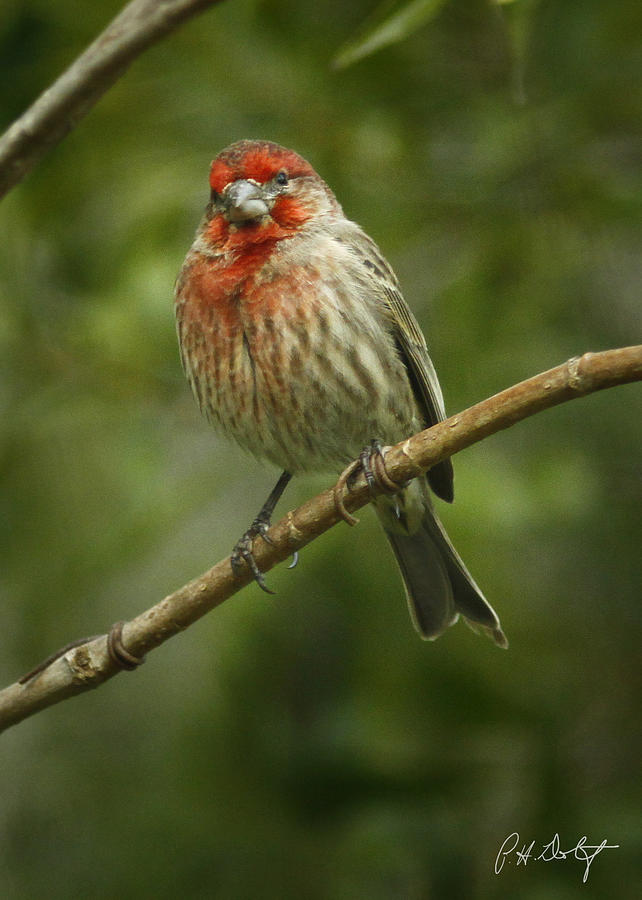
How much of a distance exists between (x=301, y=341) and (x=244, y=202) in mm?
566

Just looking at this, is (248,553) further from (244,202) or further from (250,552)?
(244,202)

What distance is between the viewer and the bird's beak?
4.27m

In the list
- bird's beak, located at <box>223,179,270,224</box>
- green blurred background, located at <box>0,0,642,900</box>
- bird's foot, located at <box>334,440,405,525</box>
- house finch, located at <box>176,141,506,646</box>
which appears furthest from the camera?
green blurred background, located at <box>0,0,642,900</box>

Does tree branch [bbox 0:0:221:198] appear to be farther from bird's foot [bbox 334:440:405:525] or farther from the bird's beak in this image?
the bird's beak

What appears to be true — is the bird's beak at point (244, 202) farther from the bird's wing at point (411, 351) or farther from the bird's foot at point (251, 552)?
the bird's foot at point (251, 552)

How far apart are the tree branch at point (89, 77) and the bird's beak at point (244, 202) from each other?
1281 mm

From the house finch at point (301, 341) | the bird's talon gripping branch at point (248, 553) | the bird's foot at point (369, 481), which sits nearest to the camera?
the bird's foot at point (369, 481)

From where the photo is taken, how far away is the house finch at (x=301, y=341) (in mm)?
4121

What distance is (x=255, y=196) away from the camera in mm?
4316

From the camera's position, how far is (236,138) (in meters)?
5.25

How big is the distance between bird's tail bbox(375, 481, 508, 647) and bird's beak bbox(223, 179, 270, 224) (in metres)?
1.17
